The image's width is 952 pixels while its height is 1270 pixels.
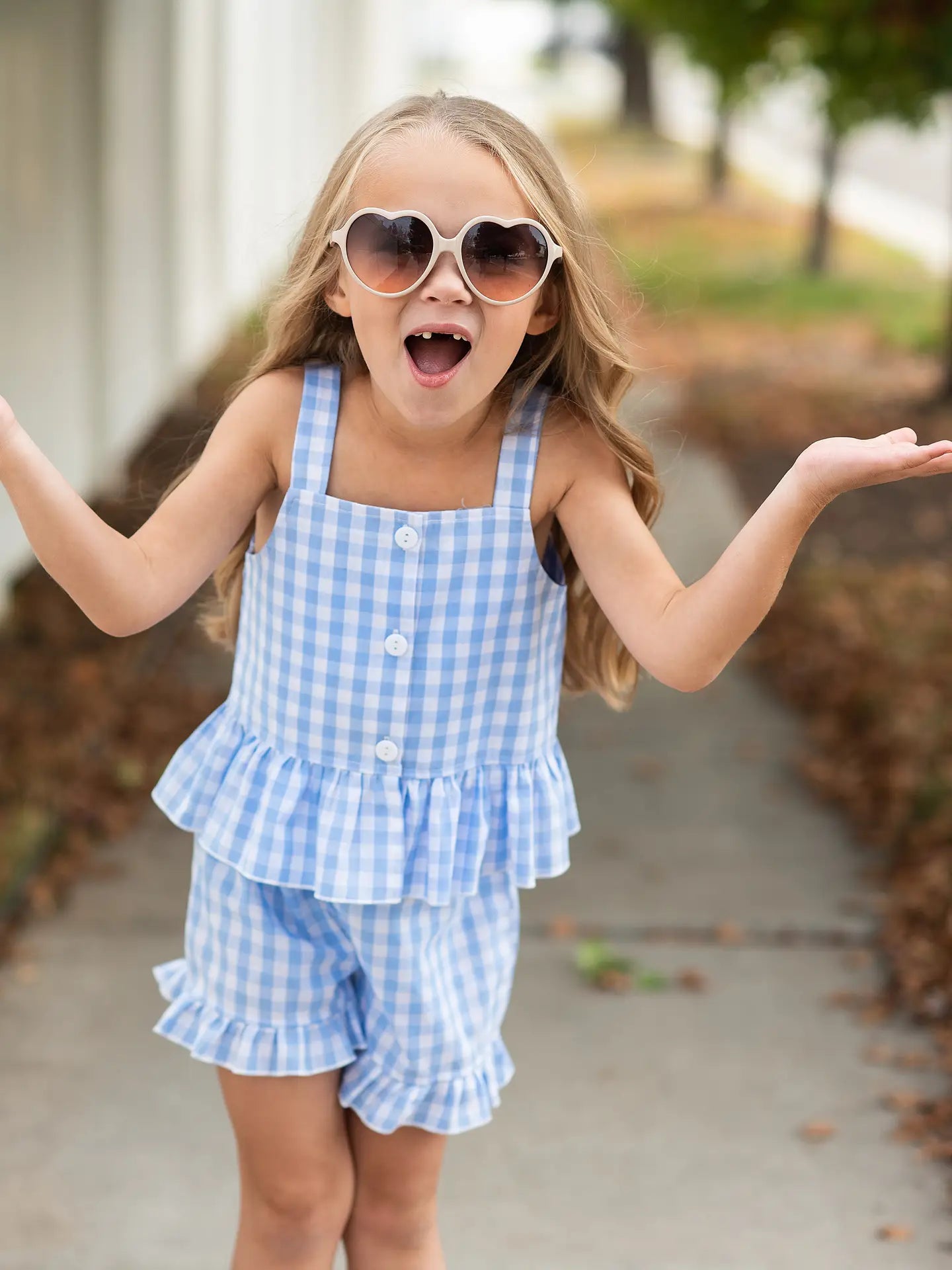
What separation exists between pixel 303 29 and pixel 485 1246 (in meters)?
13.4

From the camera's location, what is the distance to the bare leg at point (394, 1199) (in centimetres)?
220

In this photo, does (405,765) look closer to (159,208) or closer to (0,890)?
(0,890)

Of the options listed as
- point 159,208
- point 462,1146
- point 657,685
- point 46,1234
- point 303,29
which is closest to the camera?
point 46,1234

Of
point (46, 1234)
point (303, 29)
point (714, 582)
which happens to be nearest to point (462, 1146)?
point (46, 1234)

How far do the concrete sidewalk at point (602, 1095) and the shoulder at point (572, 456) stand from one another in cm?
112

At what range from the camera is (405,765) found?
2031 millimetres

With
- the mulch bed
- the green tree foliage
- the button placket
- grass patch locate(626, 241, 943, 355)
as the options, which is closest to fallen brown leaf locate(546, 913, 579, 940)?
the mulch bed

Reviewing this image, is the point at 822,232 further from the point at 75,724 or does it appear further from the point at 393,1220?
the point at 393,1220

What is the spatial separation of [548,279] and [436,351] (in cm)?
22

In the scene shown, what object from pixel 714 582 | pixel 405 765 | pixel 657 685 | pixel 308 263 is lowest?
pixel 657 685

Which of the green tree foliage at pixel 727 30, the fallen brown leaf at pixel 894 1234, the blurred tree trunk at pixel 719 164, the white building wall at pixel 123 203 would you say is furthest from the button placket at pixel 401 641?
the blurred tree trunk at pixel 719 164

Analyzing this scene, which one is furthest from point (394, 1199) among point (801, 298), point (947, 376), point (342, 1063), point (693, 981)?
point (801, 298)

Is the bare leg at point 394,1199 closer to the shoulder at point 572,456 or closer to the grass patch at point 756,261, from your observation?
the shoulder at point 572,456

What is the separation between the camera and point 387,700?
6.56 feet
